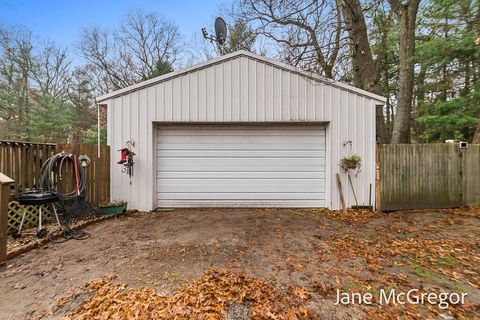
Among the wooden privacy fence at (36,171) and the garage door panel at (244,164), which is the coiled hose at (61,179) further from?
the garage door panel at (244,164)

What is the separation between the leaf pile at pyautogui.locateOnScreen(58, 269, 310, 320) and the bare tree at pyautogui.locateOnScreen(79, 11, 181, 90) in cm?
1637

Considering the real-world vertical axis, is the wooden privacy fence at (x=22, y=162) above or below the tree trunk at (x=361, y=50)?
below

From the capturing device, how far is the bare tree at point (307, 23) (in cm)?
580

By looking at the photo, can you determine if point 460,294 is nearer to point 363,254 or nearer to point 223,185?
point 363,254

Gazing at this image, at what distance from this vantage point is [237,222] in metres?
4.67

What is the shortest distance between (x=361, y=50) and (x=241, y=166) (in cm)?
527

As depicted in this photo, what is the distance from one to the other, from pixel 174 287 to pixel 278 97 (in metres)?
4.52

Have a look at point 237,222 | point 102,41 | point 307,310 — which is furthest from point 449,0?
point 102,41

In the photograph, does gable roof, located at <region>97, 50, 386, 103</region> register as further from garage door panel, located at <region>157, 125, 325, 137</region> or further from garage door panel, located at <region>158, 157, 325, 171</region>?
garage door panel, located at <region>158, 157, 325, 171</region>

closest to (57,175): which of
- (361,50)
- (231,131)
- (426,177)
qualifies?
(231,131)

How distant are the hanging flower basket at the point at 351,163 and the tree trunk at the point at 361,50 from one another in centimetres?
239

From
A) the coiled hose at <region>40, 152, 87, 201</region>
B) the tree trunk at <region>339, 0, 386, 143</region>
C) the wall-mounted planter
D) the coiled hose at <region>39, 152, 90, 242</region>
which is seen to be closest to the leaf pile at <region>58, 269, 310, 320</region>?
the coiled hose at <region>39, 152, 90, 242</region>

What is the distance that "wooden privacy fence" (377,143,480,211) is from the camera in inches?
217

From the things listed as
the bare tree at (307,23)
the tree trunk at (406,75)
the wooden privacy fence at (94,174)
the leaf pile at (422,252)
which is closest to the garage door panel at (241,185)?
the wooden privacy fence at (94,174)
